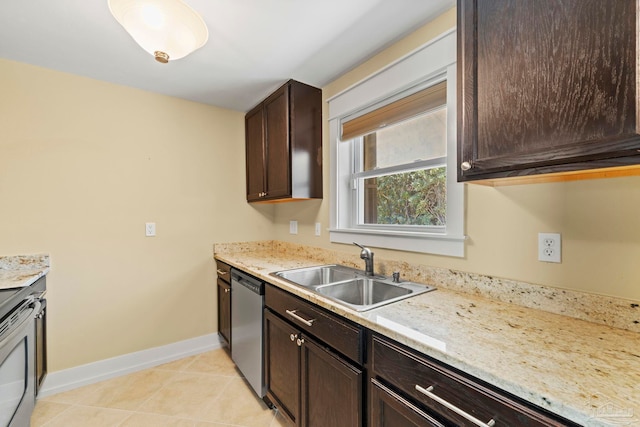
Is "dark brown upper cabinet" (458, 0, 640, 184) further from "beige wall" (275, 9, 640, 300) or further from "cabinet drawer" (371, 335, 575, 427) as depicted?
"cabinet drawer" (371, 335, 575, 427)

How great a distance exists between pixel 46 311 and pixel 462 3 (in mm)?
2986

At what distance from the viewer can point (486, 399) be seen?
70 centimetres

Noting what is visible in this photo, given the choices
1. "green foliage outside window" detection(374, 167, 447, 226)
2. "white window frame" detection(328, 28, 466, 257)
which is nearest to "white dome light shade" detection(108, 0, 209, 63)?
"white window frame" detection(328, 28, 466, 257)

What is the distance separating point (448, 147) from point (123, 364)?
281 cm

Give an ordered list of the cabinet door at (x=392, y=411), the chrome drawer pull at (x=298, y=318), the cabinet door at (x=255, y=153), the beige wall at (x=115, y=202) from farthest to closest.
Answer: the cabinet door at (x=255, y=153)
the beige wall at (x=115, y=202)
the chrome drawer pull at (x=298, y=318)
the cabinet door at (x=392, y=411)

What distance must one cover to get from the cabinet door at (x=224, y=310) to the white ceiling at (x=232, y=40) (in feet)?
5.50

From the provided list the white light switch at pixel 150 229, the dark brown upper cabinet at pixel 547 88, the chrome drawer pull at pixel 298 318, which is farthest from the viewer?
the white light switch at pixel 150 229

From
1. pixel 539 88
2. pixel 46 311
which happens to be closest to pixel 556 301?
pixel 539 88

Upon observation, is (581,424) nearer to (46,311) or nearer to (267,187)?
(267,187)


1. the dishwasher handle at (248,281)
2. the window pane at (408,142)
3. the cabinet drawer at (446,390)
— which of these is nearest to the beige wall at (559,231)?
the window pane at (408,142)

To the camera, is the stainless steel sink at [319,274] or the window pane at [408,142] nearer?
the window pane at [408,142]

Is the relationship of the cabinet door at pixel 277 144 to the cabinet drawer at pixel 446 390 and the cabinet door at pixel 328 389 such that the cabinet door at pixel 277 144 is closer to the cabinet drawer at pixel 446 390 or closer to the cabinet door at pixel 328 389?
the cabinet door at pixel 328 389

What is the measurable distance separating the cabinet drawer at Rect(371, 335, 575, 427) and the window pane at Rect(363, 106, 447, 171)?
1.12m

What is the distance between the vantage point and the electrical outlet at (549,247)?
1070 millimetres
